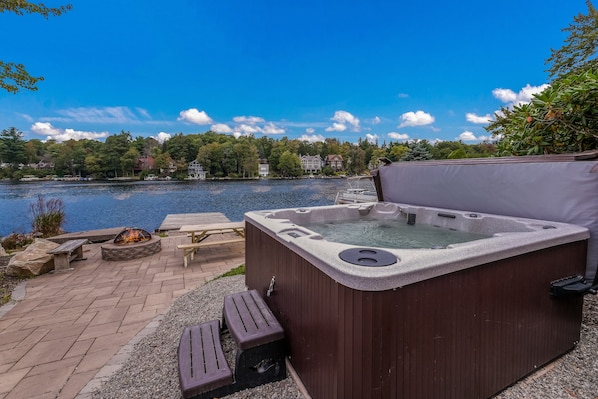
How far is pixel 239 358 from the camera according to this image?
1434 mm

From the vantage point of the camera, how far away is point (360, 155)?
5034 centimetres

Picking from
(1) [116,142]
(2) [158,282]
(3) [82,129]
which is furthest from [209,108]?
(2) [158,282]

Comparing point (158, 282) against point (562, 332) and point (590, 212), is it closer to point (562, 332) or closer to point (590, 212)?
point (562, 332)

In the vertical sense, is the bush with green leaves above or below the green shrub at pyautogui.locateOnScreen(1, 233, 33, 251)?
above

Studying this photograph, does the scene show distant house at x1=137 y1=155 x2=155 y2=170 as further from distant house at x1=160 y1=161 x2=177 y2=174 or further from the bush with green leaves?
the bush with green leaves

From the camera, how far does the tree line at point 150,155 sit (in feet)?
102

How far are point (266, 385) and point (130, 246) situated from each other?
11.9 ft

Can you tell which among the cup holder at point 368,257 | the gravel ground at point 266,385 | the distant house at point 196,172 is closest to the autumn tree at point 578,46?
the gravel ground at point 266,385

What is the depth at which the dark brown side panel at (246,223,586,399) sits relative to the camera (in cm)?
100

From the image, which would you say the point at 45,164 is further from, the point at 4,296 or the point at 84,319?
the point at 84,319

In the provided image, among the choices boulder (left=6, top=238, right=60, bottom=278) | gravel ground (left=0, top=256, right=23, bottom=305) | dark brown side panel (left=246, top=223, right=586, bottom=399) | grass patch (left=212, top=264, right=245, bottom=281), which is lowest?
gravel ground (left=0, top=256, right=23, bottom=305)

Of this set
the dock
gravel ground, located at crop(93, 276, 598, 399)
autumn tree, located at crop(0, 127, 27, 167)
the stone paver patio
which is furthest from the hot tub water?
autumn tree, located at crop(0, 127, 27, 167)

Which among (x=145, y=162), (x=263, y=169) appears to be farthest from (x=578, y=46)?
(x=145, y=162)

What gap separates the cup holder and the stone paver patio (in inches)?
63.5
